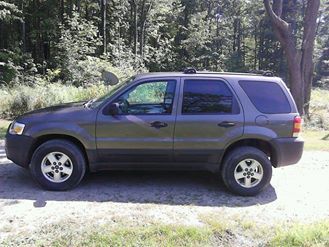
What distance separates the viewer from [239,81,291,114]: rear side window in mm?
5949

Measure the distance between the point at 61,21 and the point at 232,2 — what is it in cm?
2510

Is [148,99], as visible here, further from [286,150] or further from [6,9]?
[6,9]

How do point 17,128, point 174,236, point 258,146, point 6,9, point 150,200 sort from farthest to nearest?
point 6,9
point 258,146
point 17,128
point 150,200
point 174,236

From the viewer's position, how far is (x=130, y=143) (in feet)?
19.2

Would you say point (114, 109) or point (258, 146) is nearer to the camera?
point (114, 109)

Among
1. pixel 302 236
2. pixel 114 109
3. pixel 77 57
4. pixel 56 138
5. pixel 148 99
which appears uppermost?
pixel 77 57

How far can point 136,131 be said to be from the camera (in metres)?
5.83

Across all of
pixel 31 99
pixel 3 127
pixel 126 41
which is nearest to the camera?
pixel 3 127

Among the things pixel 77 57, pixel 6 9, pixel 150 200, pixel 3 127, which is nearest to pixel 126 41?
pixel 6 9

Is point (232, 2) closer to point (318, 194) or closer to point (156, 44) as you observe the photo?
point (156, 44)

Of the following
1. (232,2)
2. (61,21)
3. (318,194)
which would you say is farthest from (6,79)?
(232,2)

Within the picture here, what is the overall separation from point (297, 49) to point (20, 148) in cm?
1374

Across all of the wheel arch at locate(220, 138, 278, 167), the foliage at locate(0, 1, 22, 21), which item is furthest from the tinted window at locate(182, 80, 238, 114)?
the foliage at locate(0, 1, 22, 21)

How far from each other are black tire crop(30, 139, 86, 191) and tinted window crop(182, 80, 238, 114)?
1.71 meters
